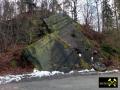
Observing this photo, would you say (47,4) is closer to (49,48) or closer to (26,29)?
(26,29)

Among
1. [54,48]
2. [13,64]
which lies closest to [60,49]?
[54,48]

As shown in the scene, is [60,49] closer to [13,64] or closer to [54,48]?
[54,48]

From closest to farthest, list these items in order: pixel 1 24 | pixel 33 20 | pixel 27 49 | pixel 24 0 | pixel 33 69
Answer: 1. pixel 33 69
2. pixel 27 49
3. pixel 1 24
4. pixel 33 20
5. pixel 24 0

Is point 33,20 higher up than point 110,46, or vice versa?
point 33,20

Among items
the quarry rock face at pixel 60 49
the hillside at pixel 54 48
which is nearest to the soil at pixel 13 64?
the hillside at pixel 54 48

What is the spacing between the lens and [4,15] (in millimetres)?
36875

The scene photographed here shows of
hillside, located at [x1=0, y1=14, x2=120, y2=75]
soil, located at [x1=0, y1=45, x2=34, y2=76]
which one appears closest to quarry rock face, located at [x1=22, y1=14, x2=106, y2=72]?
hillside, located at [x1=0, y1=14, x2=120, y2=75]

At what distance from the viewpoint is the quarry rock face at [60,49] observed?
28258 millimetres

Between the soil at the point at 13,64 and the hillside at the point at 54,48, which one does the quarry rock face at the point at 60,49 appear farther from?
the soil at the point at 13,64

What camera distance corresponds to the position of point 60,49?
29734mm

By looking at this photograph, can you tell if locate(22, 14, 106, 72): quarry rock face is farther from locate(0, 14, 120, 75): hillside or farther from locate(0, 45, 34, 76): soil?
locate(0, 45, 34, 76): soil

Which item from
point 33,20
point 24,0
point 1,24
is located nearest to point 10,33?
point 1,24

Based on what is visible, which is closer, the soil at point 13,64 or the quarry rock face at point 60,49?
the soil at point 13,64

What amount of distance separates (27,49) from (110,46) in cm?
1327
